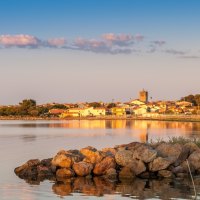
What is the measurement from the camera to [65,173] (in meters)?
21.5

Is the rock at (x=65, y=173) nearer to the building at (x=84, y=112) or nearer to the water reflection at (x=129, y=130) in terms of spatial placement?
the water reflection at (x=129, y=130)

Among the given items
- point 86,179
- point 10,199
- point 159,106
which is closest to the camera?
point 10,199

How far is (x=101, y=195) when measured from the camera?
17812mm

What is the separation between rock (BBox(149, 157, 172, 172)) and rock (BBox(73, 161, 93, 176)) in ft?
8.74

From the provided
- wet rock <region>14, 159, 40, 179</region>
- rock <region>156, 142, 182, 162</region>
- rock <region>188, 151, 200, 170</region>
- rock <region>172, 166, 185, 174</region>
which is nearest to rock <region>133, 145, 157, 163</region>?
rock <region>156, 142, 182, 162</region>

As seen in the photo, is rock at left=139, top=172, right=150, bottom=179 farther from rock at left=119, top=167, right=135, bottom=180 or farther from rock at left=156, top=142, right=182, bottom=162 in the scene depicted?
rock at left=156, top=142, right=182, bottom=162

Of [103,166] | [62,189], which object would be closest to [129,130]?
[103,166]

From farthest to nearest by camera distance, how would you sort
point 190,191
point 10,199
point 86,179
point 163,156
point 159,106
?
point 159,106 → point 163,156 → point 86,179 → point 190,191 → point 10,199

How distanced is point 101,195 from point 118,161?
4072 millimetres

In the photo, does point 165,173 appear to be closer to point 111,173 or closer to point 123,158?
point 123,158

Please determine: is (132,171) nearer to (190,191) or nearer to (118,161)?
(118,161)

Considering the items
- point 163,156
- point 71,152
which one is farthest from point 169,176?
point 71,152

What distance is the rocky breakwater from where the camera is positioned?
70.4ft

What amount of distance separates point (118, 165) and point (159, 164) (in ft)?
6.00
